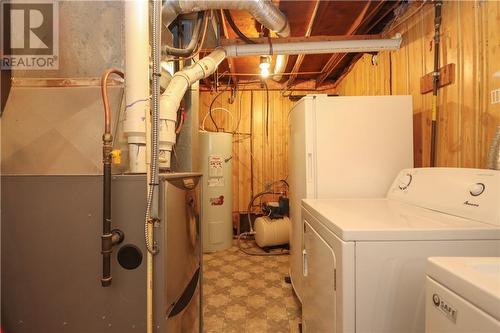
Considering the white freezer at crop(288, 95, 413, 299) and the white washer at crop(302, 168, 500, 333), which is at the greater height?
the white freezer at crop(288, 95, 413, 299)

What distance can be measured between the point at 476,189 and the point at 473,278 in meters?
0.71

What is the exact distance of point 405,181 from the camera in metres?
1.50

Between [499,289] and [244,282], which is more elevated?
[499,289]

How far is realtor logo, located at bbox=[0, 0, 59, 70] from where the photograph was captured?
49.1 inches

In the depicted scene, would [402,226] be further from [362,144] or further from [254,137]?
[254,137]

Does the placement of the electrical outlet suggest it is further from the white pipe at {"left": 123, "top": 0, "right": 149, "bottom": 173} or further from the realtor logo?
the realtor logo

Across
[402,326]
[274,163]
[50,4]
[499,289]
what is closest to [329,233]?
[402,326]

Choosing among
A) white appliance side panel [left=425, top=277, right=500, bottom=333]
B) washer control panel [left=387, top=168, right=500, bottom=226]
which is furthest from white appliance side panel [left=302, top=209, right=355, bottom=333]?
washer control panel [left=387, top=168, right=500, bottom=226]

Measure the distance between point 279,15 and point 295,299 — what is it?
8.05ft

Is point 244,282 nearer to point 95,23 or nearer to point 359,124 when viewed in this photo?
point 359,124

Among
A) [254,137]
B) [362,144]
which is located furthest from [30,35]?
[254,137]

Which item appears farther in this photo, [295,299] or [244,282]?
[244,282]

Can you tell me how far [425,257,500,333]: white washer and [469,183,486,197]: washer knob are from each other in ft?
1.59

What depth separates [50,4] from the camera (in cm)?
129
